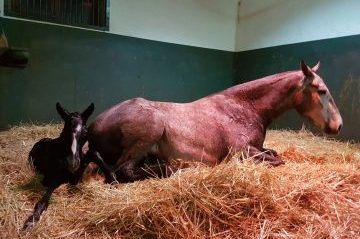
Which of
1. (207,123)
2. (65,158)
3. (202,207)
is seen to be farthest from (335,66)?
(65,158)

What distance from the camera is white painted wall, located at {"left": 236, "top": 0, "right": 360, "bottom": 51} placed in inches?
222

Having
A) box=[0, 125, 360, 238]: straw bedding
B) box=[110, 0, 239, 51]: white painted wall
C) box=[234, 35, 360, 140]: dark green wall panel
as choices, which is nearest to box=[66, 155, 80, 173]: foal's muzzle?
box=[0, 125, 360, 238]: straw bedding

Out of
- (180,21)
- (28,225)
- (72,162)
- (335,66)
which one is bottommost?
(28,225)

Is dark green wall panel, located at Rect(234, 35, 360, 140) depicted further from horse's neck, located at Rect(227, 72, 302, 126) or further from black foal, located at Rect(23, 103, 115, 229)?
black foal, located at Rect(23, 103, 115, 229)

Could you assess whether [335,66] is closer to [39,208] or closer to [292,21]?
[292,21]

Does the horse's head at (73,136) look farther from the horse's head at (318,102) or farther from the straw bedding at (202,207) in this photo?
the horse's head at (318,102)

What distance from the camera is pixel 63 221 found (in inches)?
85.1

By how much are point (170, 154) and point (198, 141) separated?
0.32 metres

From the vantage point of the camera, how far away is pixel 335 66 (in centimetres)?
576

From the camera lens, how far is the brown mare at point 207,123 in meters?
3.03

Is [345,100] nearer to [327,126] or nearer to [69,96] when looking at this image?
[327,126]

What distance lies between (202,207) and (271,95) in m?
2.15

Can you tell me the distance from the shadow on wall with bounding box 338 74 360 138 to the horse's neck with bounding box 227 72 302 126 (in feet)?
6.97

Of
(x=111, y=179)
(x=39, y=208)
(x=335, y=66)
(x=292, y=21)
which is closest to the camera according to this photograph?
(x=39, y=208)
